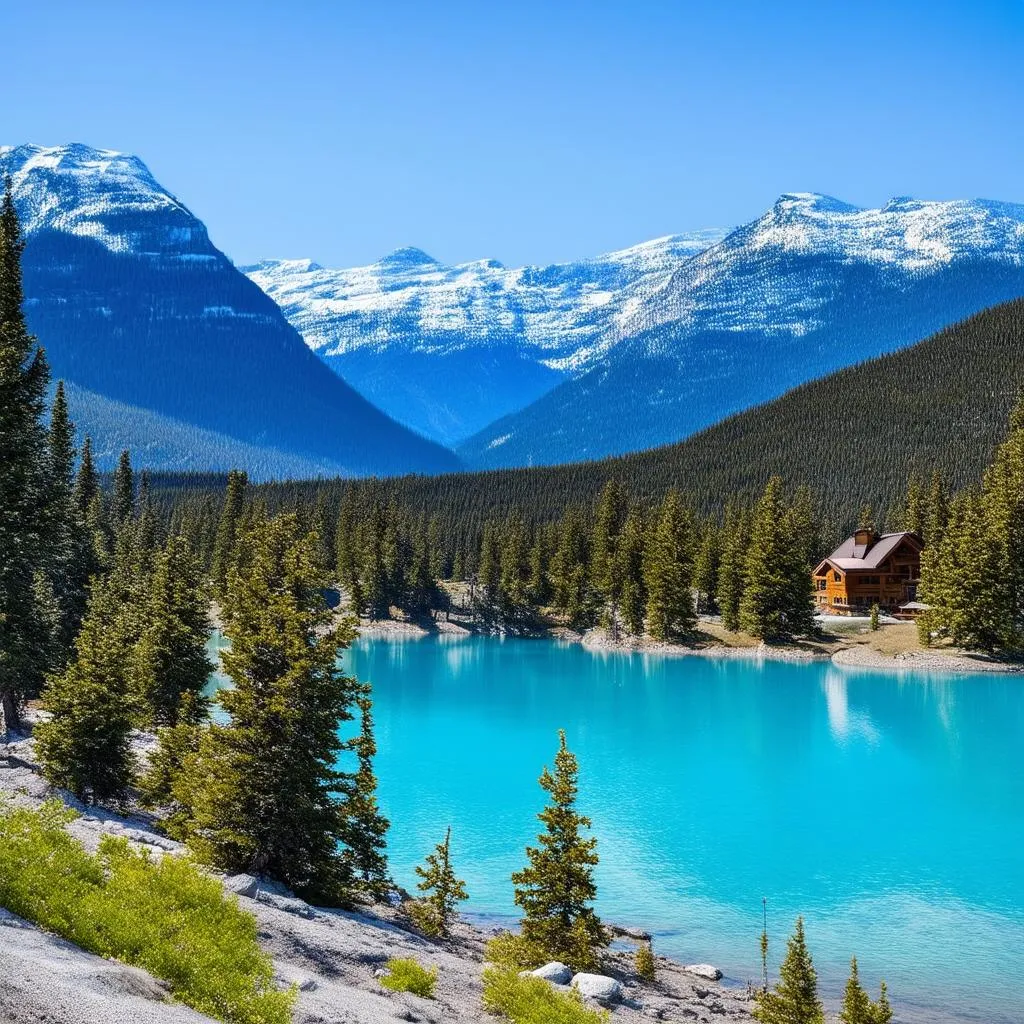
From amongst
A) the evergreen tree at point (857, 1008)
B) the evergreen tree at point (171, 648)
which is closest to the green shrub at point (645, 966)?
the evergreen tree at point (857, 1008)

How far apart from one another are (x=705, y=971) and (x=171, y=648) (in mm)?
24434

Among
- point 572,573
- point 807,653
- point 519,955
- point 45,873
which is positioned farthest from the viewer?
point 572,573

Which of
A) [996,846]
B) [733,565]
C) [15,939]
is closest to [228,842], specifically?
[15,939]

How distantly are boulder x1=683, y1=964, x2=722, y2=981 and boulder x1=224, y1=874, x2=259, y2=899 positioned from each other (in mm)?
11948

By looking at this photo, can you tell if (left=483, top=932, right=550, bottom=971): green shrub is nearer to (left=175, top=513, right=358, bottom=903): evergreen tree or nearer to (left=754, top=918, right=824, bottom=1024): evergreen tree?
(left=175, top=513, right=358, bottom=903): evergreen tree

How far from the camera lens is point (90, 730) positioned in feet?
95.6

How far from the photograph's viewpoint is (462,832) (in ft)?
136

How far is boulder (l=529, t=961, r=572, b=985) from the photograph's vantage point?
21359 millimetres

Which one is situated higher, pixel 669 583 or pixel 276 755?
pixel 669 583

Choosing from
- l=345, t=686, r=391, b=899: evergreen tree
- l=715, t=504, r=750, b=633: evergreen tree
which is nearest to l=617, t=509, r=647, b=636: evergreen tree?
l=715, t=504, r=750, b=633: evergreen tree

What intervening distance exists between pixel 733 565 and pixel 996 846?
69.1 metres

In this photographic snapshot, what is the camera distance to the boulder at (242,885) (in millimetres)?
20506

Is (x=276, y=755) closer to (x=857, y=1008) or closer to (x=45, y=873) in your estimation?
(x=45, y=873)

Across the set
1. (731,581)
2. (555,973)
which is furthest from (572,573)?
(555,973)
